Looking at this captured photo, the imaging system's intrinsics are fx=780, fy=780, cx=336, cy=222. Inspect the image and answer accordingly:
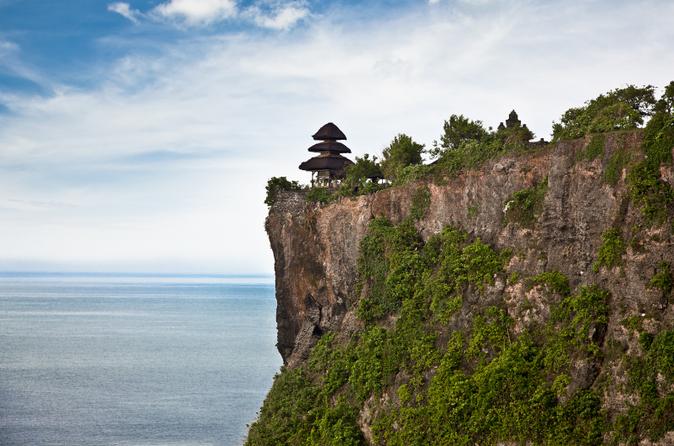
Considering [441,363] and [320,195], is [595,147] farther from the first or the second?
[320,195]

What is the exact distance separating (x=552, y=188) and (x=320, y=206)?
1807 cm

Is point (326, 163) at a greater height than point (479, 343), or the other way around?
point (326, 163)

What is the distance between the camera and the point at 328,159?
4919 cm

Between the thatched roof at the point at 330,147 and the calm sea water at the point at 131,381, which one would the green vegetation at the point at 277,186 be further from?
the calm sea water at the point at 131,381

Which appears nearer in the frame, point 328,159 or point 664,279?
point 664,279

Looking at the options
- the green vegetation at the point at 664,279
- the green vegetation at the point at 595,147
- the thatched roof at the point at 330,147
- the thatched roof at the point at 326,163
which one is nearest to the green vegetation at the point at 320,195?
the thatched roof at the point at 326,163

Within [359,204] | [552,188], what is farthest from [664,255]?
[359,204]

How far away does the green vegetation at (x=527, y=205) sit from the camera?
33.6m

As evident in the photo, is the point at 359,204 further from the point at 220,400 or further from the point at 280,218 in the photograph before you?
the point at 220,400

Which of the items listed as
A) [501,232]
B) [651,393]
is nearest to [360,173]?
[501,232]

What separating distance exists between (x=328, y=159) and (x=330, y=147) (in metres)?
0.99

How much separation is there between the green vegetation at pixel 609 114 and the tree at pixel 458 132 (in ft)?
23.8

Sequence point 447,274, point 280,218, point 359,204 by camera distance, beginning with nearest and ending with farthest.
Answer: point 447,274 → point 359,204 → point 280,218

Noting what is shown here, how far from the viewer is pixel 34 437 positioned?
191 feet
